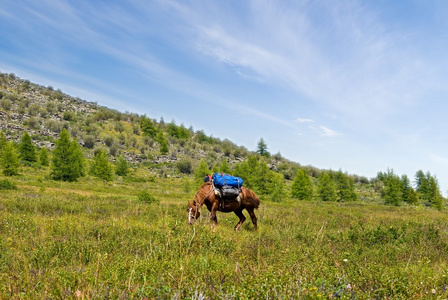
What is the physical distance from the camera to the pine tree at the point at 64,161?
36.0m

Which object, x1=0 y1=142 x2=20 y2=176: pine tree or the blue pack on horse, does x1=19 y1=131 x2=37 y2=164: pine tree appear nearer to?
x1=0 y1=142 x2=20 y2=176: pine tree

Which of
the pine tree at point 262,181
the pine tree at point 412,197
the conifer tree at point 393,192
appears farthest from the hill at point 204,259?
the pine tree at point 412,197

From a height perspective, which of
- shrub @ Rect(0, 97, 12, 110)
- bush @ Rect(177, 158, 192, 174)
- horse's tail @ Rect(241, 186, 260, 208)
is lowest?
bush @ Rect(177, 158, 192, 174)

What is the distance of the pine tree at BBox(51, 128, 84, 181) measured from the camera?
3605cm

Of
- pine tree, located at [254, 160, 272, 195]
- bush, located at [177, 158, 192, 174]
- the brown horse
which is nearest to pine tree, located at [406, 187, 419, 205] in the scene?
pine tree, located at [254, 160, 272, 195]

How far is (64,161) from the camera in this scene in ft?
120

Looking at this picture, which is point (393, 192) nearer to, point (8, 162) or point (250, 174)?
point (250, 174)

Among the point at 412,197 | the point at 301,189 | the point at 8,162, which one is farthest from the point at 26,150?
the point at 412,197

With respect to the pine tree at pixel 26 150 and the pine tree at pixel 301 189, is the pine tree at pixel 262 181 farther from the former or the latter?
the pine tree at pixel 26 150

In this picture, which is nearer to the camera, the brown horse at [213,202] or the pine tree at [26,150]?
the brown horse at [213,202]

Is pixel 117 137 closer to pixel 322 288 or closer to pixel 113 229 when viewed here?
pixel 113 229

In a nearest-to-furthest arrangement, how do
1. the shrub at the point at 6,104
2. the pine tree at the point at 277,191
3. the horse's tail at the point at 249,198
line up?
the horse's tail at the point at 249,198 < the pine tree at the point at 277,191 < the shrub at the point at 6,104

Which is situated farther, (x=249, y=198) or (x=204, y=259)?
(x=249, y=198)

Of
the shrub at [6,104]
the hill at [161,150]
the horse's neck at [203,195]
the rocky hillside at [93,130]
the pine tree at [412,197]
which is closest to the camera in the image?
the horse's neck at [203,195]
